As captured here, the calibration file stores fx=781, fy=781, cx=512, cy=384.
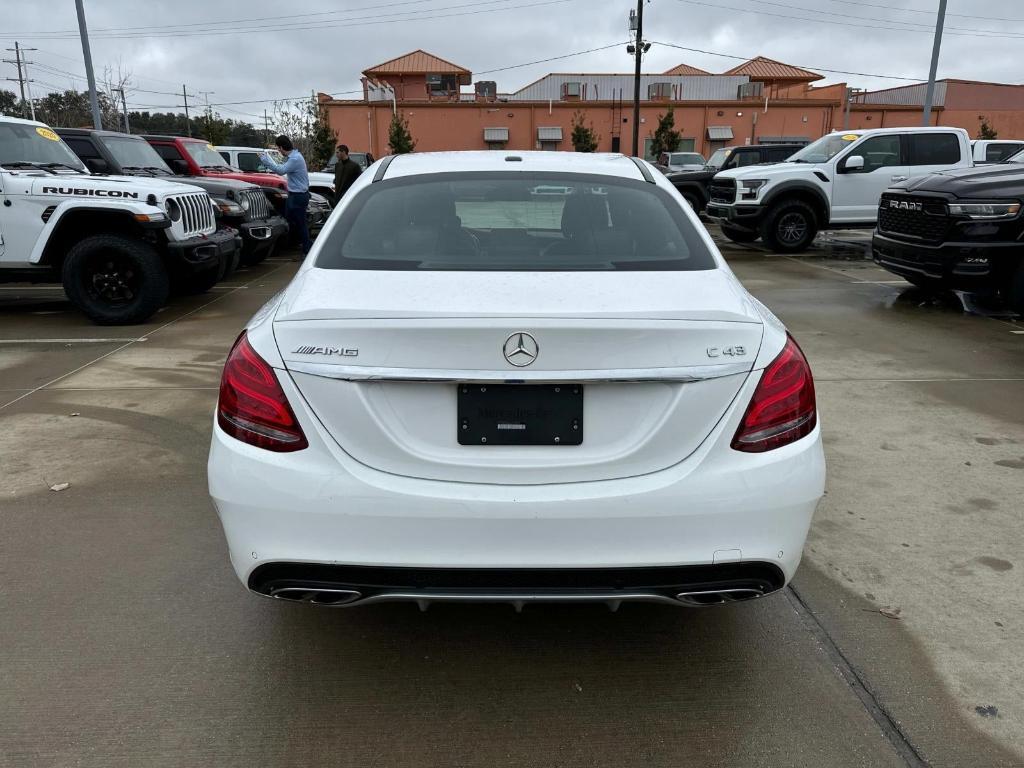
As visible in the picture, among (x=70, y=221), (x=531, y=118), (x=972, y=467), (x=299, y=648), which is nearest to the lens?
(x=299, y=648)

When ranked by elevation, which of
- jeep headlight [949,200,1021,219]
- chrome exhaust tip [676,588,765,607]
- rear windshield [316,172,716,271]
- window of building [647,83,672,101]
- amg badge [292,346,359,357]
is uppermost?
window of building [647,83,672,101]

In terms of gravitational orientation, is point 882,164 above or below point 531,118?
below

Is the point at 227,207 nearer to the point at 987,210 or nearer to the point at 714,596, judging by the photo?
the point at 987,210

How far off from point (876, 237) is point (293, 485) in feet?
27.4

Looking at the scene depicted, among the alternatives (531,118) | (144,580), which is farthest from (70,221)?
(531,118)

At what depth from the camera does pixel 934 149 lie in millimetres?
12867

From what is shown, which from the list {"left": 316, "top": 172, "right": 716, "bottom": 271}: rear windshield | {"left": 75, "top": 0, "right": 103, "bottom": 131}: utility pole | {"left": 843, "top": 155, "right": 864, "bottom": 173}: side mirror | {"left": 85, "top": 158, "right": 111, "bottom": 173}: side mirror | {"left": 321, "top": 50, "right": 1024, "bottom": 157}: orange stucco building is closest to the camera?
{"left": 316, "top": 172, "right": 716, "bottom": 271}: rear windshield

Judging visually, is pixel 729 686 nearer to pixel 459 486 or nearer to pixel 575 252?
pixel 459 486

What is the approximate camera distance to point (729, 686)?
243 cm

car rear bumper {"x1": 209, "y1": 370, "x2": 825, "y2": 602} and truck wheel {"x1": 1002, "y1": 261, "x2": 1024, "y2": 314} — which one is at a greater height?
car rear bumper {"x1": 209, "y1": 370, "x2": 825, "y2": 602}

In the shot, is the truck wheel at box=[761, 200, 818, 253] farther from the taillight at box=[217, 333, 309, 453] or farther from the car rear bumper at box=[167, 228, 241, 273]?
the taillight at box=[217, 333, 309, 453]

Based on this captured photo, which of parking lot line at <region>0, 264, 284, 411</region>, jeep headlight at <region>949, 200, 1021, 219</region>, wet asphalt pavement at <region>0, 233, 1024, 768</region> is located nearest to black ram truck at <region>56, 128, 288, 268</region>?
parking lot line at <region>0, 264, 284, 411</region>

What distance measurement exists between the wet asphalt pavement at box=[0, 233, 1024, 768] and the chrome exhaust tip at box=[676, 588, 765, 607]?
0.40 meters

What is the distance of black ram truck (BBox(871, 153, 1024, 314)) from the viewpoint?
7.15 m
